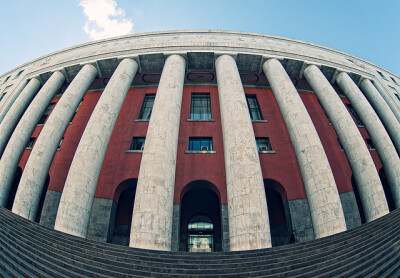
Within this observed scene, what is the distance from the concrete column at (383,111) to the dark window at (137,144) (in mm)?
21027

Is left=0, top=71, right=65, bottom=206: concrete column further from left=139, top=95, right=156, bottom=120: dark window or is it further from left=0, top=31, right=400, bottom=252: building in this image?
left=139, top=95, right=156, bottom=120: dark window

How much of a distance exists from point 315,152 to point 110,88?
15.4 metres

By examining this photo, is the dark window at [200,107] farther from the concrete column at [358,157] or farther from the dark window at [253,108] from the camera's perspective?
the concrete column at [358,157]

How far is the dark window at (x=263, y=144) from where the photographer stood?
18419mm

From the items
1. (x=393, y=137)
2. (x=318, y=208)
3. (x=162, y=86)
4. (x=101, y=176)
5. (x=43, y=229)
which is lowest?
(x=43, y=229)

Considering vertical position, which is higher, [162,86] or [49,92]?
[49,92]

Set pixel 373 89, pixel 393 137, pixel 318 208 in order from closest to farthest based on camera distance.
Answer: pixel 318 208 < pixel 393 137 < pixel 373 89

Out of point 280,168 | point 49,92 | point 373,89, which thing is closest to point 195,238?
point 280,168

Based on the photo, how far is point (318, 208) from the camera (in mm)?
12469

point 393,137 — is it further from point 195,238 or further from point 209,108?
point 195,238

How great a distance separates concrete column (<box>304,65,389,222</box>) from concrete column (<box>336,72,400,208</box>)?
232cm

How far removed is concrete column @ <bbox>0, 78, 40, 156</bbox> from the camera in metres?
19.6

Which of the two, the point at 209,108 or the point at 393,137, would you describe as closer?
the point at 393,137

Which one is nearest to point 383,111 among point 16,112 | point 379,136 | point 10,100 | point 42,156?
point 379,136
